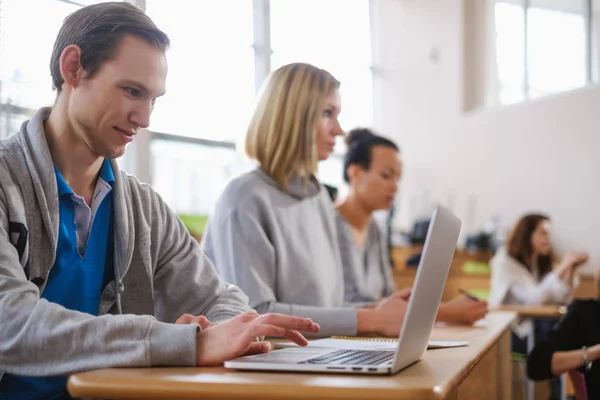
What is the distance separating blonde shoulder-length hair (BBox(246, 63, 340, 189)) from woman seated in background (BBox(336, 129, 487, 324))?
0.72 meters

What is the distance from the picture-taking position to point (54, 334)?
1.00 meters

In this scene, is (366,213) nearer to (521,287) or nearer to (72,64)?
(72,64)

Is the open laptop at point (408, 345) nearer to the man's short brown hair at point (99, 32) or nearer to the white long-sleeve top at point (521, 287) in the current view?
the man's short brown hair at point (99, 32)

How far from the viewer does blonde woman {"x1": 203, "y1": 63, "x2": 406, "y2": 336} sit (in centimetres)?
194

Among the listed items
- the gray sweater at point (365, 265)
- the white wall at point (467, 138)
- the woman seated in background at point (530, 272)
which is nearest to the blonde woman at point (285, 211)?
the gray sweater at point (365, 265)

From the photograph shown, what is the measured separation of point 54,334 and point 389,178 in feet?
7.47

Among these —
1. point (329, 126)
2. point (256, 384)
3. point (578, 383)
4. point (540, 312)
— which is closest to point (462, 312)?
point (578, 383)

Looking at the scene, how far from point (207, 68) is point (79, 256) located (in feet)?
16.6

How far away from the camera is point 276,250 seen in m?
2.03

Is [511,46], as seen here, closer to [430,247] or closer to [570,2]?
[570,2]

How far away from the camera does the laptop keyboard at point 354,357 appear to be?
1012 millimetres

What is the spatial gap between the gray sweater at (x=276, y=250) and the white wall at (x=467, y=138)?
5.29m

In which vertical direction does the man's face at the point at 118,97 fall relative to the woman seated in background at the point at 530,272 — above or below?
above

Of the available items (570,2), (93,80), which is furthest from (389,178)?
(570,2)
